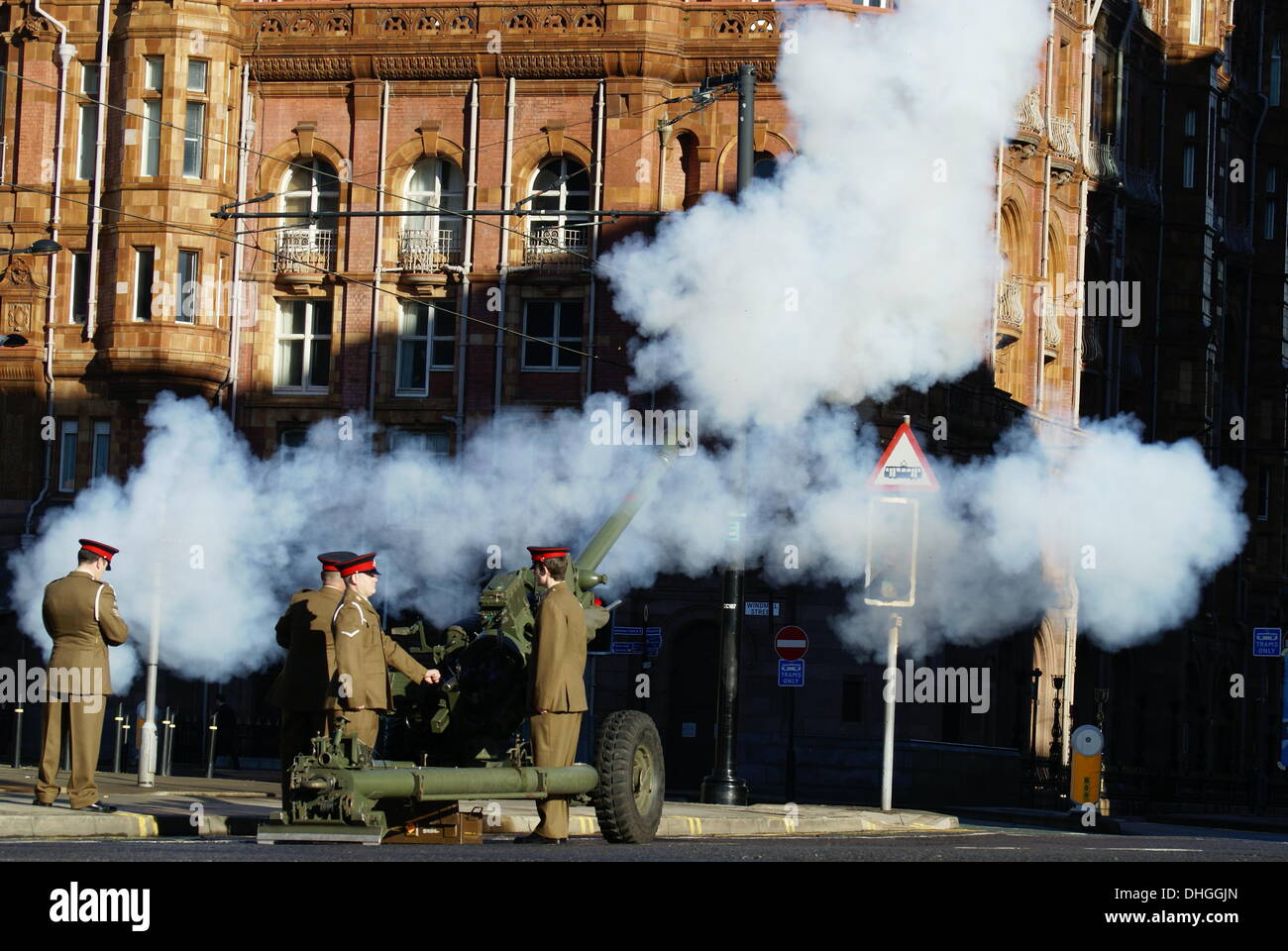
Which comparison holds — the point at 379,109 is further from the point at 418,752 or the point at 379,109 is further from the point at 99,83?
the point at 418,752

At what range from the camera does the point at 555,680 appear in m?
15.8

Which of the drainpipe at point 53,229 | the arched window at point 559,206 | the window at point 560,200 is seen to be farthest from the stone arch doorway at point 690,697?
the drainpipe at point 53,229

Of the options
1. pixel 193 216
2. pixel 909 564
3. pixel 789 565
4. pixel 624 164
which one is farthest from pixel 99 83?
pixel 909 564

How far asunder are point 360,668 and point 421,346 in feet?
102

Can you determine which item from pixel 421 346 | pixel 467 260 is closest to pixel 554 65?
pixel 467 260

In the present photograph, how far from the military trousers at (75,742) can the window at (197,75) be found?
29.0 meters

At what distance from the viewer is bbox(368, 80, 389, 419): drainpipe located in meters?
45.7

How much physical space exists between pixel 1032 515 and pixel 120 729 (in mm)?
15854

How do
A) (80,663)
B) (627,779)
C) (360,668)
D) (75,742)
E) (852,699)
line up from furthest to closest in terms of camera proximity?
(852,699) < (75,742) < (80,663) < (627,779) < (360,668)

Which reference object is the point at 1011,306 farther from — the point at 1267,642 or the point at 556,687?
the point at 556,687

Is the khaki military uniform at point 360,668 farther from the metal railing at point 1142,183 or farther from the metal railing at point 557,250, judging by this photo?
the metal railing at point 1142,183

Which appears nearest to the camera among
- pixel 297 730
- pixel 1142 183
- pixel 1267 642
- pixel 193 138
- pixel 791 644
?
pixel 297 730

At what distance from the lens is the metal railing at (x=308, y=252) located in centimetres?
4622

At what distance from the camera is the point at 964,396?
45188 mm
